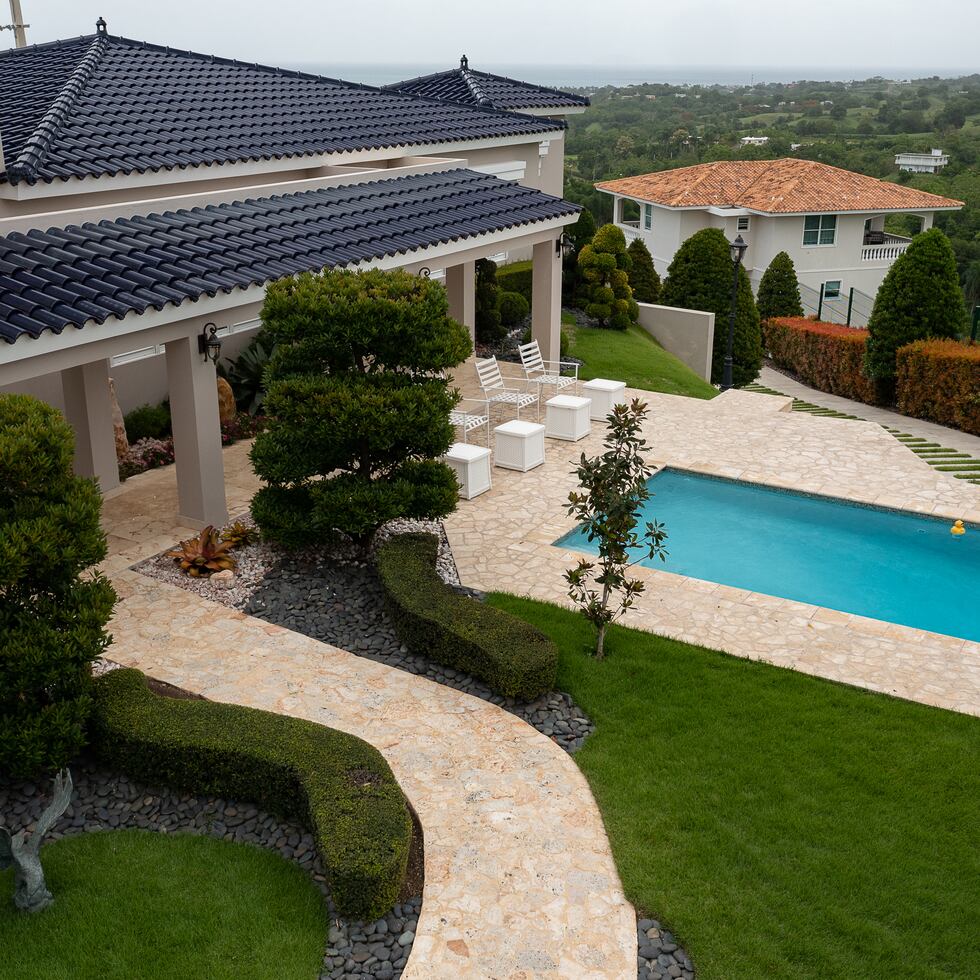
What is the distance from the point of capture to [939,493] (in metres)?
14.6

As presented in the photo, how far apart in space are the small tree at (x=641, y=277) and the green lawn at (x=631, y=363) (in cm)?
434

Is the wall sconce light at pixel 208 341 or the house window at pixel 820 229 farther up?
the wall sconce light at pixel 208 341

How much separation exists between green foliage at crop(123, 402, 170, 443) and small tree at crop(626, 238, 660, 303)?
1696 centimetres

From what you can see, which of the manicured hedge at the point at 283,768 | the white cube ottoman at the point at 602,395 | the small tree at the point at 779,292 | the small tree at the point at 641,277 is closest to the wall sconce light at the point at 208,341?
the manicured hedge at the point at 283,768

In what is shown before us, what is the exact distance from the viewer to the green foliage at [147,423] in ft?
49.9

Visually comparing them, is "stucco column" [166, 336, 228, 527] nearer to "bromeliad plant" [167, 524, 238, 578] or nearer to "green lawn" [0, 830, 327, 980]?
"bromeliad plant" [167, 524, 238, 578]

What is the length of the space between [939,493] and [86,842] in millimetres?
11917

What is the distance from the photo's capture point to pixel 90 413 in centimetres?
1320

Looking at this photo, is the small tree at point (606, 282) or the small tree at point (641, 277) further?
the small tree at point (641, 277)

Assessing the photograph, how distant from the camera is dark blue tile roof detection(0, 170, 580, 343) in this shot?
33.6 feet

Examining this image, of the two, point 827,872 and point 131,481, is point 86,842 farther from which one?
point 131,481

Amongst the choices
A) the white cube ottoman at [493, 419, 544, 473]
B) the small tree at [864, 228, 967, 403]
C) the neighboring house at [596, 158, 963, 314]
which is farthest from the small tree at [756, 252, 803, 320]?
the white cube ottoman at [493, 419, 544, 473]

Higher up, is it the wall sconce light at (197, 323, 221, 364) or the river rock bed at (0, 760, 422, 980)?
the wall sconce light at (197, 323, 221, 364)

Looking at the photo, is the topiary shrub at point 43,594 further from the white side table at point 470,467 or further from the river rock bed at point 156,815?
the white side table at point 470,467
